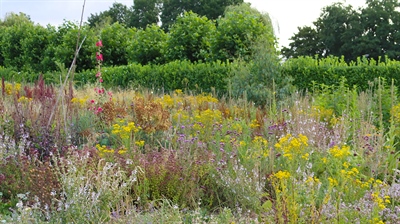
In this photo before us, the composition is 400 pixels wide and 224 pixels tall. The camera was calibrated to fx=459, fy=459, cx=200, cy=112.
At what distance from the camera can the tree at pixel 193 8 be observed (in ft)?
120

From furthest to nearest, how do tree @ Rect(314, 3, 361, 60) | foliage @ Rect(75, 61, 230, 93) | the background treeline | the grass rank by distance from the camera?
1. tree @ Rect(314, 3, 361, 60)
2. the background treeline
3. foliage @ Rect(75, 61, 230, 93)
4. the grass

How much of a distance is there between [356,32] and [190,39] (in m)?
22.1

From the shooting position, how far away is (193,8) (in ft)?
126

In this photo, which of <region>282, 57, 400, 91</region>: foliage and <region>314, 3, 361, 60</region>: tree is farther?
<region>314, 3, 361, 60</region>: tree

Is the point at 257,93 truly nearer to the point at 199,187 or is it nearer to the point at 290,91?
the point at 290,91

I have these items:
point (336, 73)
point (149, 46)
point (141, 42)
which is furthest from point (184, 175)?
point (141, 42)

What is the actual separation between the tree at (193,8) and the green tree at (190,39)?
21.1 meters

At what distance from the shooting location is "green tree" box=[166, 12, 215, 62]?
14750 millimetres

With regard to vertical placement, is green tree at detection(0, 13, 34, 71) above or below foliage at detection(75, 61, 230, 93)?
above

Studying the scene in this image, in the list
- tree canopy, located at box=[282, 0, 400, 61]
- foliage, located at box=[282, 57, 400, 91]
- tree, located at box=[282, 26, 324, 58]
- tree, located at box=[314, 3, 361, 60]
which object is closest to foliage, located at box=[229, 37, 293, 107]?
foliage, located at box=[282, 57, 400, 91]

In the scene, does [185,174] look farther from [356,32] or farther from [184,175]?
[356,32]

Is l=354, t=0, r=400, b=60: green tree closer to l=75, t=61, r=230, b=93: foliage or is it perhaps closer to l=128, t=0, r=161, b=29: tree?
l=128, t=0, r=161, b=29: tree

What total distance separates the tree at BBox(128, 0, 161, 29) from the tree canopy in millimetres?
13705

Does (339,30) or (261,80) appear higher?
(339,30)
